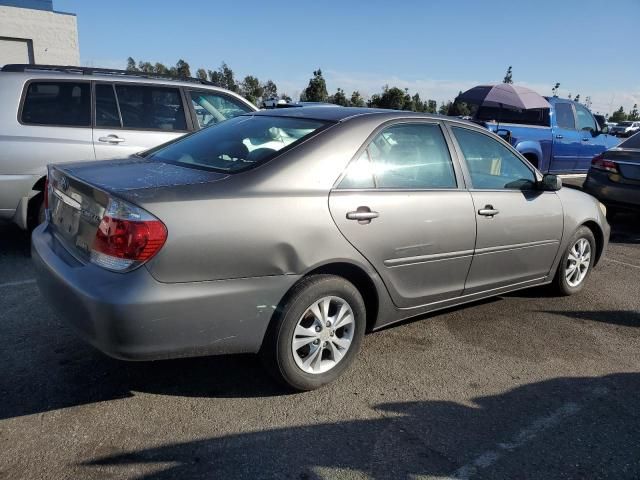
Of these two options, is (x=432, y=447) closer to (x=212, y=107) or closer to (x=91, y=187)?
(x=91, y=187)

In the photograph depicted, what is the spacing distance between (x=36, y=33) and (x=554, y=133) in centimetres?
2412

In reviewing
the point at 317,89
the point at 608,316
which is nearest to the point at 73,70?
the point at 608,316

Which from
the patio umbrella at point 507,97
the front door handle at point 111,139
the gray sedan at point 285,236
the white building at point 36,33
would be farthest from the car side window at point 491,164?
the white building at point 36,33

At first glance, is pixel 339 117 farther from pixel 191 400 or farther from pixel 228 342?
pixel 191 400

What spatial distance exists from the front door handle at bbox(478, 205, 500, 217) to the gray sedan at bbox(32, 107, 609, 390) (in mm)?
21

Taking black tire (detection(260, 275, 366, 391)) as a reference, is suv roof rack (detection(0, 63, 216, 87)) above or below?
above

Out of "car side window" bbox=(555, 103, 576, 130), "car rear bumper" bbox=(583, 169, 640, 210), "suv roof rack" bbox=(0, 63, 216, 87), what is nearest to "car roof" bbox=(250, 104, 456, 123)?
"suv roof rack" bbox=(0, 63, 216, 87)

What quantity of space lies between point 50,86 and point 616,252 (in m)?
6.82

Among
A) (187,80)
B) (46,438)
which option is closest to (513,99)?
(187,80)

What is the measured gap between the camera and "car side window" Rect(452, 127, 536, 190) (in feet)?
12.8

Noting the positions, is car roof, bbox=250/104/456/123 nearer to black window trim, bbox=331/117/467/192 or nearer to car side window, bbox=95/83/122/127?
black window trim, bbox=331/117/467/192

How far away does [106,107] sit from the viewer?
5496 mm

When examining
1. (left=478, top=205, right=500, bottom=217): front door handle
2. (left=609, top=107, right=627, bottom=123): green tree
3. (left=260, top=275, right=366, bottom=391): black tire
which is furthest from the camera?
(left=609, top=107, right=627, bottom=123): green tree

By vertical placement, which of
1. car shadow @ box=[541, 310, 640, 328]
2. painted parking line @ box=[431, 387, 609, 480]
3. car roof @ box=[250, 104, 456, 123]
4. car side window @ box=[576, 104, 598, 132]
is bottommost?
painted parking line @ box=[431, 387, 609, 480]
